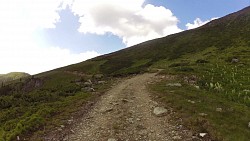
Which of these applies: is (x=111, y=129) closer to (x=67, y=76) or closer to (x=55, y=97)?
→ (x=55, y=97)

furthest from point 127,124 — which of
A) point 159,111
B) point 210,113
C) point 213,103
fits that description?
point 213,103

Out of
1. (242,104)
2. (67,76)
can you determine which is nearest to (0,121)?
(242,104)

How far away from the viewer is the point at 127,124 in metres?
20.3

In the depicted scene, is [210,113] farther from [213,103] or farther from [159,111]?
[159,111]

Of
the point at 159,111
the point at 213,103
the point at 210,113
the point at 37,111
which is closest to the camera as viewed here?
the point at 210,113

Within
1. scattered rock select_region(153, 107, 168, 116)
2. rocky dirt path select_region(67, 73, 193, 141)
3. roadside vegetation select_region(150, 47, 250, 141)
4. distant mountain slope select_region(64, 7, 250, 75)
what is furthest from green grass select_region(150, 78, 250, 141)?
distant mountain slope select_region(64, 7, 250, 75)

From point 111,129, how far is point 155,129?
8.71 ft

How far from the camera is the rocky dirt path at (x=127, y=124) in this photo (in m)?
18.1

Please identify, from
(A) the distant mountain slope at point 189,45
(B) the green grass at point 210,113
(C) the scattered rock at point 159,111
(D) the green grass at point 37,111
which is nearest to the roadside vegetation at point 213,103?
(B) the green grass at point 210,113

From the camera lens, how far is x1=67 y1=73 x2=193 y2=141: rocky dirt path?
18.1 metres

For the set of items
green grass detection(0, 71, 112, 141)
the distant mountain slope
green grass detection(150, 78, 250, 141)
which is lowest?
green grass detection(150, 78, 250, 141)

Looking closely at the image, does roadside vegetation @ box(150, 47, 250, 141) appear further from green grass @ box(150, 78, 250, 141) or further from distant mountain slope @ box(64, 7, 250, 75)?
distant mountain slope @ box(64, 7, 250, 75)

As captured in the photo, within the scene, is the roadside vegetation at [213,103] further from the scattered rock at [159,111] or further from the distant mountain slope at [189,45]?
the distant mountain slope at [189,45]

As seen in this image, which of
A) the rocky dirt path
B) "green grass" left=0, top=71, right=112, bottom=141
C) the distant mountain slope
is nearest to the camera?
the rocky dirt path
